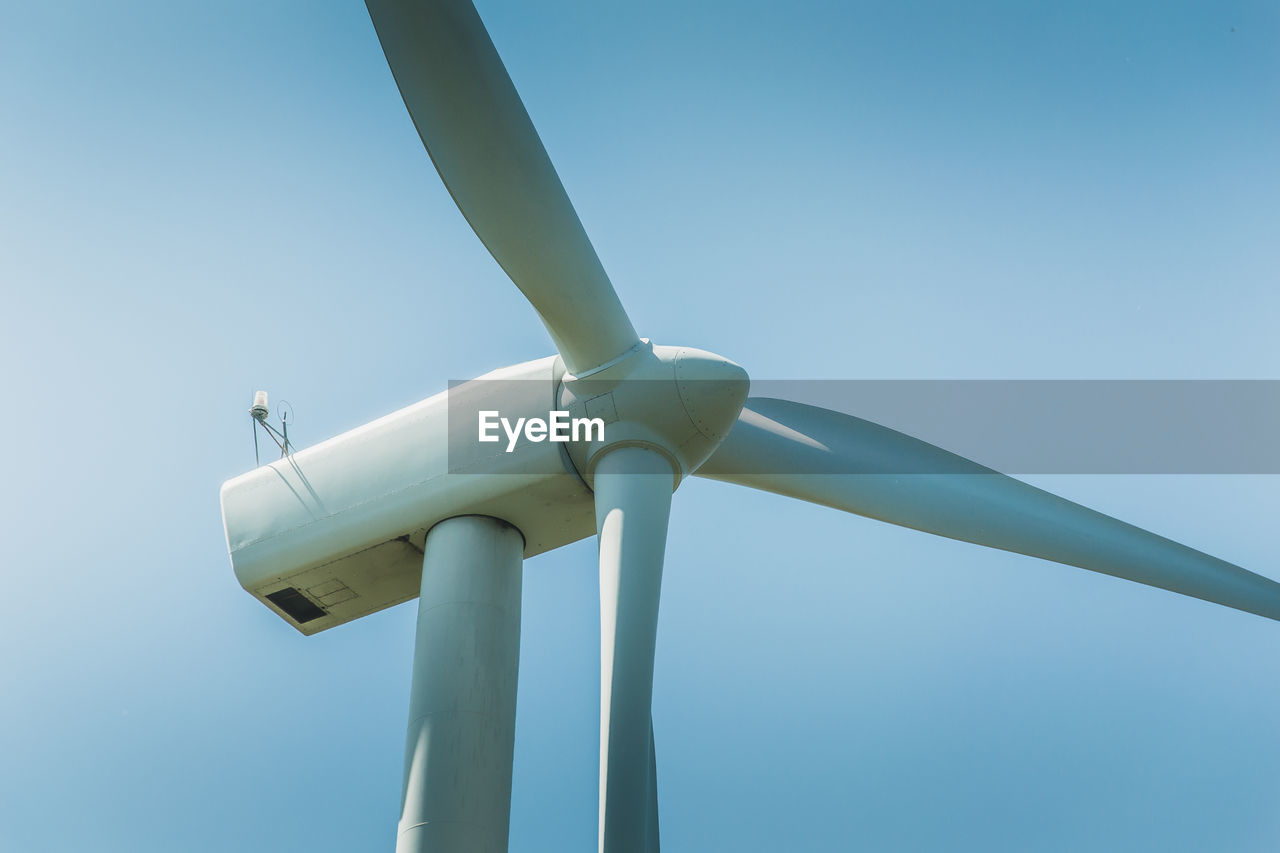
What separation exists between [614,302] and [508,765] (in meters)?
3.85

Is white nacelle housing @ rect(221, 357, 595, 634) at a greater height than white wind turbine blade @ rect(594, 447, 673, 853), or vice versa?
white nacelle housing @ rect(221, 357, 595, 634)

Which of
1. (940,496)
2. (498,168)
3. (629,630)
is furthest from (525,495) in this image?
(940,496)

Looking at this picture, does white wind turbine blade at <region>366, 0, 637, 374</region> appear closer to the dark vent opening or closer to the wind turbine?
the wind turbine

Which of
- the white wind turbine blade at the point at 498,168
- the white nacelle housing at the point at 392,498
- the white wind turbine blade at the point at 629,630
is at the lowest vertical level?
the white wind turbine blade at the point at 629,630

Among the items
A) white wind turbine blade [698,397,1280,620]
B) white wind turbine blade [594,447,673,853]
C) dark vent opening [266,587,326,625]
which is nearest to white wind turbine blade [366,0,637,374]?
white wind turbine blade [594,447,673,853]

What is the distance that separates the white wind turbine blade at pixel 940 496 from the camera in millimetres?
10711

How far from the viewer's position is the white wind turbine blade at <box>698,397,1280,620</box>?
35.1 feet

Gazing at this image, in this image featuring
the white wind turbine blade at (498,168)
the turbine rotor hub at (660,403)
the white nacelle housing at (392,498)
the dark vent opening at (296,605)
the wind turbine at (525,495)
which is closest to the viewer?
the white wind turbine blade at (498,168)

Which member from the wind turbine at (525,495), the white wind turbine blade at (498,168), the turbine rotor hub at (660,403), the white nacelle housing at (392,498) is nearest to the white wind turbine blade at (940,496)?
the wind turbine at (525,495)

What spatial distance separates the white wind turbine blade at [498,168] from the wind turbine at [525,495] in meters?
0.02

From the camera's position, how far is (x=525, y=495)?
433 inches

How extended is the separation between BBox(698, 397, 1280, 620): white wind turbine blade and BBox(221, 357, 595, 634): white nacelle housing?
1661 mm

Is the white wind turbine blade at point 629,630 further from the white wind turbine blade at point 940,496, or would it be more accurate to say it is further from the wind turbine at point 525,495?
the white wind turbine blade at point 940,496

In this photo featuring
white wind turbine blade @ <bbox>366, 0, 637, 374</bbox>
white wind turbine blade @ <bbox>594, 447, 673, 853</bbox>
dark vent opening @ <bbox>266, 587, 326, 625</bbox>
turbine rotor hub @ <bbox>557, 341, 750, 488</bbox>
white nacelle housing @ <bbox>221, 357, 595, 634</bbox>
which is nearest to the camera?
white wind turbine blade @ <bbox>366, 0, 637, 374</bbox>
